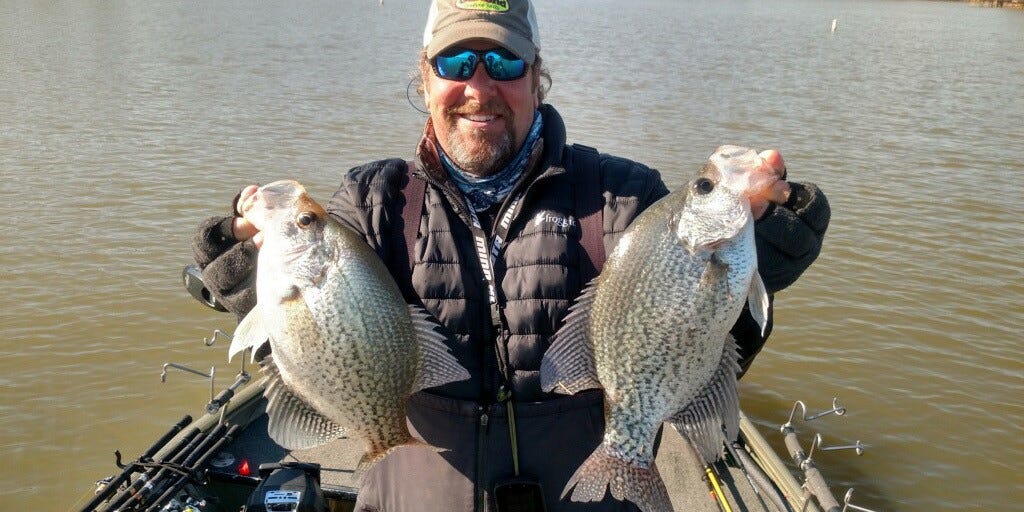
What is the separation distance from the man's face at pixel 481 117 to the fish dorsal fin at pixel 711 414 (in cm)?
116

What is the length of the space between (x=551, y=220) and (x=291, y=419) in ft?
3.99

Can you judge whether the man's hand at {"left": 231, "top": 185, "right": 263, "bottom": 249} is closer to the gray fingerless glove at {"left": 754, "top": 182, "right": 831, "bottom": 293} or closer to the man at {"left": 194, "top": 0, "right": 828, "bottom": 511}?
the man at {"left": 194, "top": 0, "right": 828, "bottom": 511}

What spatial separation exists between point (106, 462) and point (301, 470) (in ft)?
11.6

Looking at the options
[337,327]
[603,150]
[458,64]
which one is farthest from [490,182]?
[603,150]

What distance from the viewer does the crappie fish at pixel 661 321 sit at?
2.69 meters

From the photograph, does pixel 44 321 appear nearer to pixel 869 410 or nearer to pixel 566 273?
pixel 566 273

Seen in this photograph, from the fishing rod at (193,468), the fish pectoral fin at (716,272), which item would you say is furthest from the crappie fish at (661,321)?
the fishing rod at (193,468)

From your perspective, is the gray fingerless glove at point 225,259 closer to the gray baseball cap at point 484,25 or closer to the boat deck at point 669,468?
the gray baseball cap at point 484,25

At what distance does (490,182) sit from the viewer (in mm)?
3074

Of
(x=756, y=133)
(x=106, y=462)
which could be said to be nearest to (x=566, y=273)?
(x=106, y=462)

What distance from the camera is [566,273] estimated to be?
114 inches

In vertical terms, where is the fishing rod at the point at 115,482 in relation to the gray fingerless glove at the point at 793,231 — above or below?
below

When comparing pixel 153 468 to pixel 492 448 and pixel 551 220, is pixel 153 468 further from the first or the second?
pixel 551 220

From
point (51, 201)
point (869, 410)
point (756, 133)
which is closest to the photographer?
point (869, 410)
